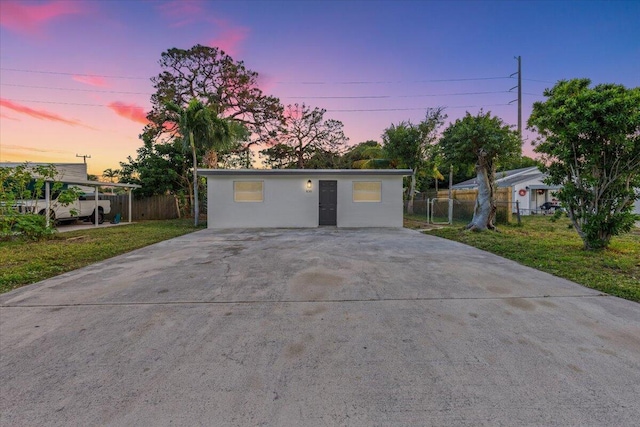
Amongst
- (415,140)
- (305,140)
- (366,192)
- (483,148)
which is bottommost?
(366,192)

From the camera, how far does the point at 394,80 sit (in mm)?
16156

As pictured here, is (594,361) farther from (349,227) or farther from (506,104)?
(506,104)

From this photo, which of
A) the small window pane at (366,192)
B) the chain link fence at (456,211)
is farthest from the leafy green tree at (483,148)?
the small window pane at (366,192)

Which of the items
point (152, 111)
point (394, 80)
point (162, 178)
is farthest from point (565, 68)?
point (152, 111)

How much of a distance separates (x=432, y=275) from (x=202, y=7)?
1185 centimetres

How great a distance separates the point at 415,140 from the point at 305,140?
35.6 ft

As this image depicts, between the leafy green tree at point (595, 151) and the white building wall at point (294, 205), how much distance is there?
5.90 meters

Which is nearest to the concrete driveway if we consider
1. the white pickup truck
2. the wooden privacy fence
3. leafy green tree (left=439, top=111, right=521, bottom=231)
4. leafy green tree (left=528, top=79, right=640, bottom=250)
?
leafy green tree (left=528, top=79, right=640, bottom=250)

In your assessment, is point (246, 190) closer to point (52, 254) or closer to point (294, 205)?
point (294, 205)

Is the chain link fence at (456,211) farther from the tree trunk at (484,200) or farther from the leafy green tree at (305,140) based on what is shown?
the leafy green tree at (305,140)

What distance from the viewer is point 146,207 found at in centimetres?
1594

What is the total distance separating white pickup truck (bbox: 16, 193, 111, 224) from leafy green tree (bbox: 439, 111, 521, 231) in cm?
1232

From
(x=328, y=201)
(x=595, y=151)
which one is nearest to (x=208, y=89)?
(x=328, y=201)

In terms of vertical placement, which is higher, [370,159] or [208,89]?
[208,89]
